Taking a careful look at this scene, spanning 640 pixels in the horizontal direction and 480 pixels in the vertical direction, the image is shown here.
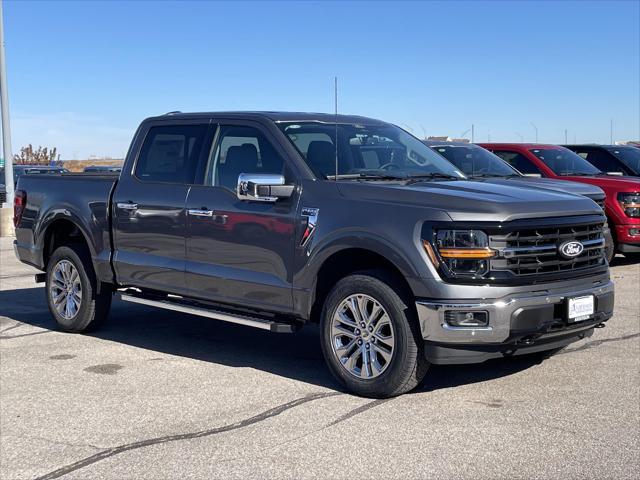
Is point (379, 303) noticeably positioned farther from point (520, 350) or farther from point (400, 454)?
point (400, 454)

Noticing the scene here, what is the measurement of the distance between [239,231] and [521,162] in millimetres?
8306

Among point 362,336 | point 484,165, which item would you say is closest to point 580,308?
point 362,336

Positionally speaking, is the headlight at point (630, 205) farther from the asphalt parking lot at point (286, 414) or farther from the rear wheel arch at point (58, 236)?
the rear wheel arch at point (58, 236)

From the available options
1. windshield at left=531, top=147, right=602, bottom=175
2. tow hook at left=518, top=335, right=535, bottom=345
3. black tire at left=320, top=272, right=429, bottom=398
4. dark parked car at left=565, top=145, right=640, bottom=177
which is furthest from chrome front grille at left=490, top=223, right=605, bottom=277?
dark parked car at left=565, top=145, right=640, bottom=177

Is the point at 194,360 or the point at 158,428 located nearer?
the point at 158,428

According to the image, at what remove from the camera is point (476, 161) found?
12.6 meters

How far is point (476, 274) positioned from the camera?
18.6 ft

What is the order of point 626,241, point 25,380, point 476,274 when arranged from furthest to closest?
point 626,241 → point 25,380 → point 476,274

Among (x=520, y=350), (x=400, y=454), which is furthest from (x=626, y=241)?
(x=400, y=454)

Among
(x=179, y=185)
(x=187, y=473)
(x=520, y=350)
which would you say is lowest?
(x=187, y=473)

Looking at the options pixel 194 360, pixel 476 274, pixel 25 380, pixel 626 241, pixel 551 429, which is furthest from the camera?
pixel 626 241

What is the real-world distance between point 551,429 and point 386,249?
1.53 m

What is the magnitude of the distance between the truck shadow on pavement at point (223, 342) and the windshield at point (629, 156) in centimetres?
854

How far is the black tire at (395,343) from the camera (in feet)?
19.2
